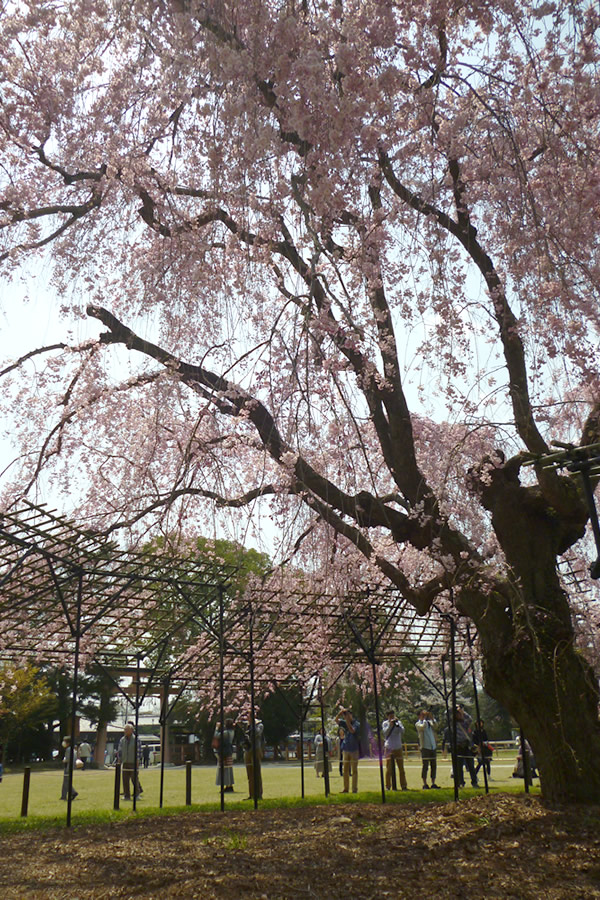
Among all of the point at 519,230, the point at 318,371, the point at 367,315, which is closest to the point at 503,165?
the point at 519,230

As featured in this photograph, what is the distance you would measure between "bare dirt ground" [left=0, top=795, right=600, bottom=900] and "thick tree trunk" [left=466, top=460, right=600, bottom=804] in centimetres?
43

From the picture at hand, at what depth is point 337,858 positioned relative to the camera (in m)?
5.19

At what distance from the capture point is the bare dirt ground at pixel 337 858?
427 cm

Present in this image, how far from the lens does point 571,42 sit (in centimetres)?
359

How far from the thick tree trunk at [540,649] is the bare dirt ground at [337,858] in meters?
0.43

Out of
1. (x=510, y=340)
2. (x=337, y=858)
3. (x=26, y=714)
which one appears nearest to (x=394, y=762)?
(x=337, y=858)

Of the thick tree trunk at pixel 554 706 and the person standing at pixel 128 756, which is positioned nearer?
the thick tree trunk at pixel 554 706

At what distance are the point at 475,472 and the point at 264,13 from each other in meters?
Answer: 4.79

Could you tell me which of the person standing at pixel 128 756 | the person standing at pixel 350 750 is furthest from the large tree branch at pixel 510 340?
the person standing at pixel 128 756

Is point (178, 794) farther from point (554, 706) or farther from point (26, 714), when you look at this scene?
point (26, 714)

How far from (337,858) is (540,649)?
271 centimetres

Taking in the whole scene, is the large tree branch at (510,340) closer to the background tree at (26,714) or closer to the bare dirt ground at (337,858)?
the bare dirt ground at (337,858)

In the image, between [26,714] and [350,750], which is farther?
[26,714]

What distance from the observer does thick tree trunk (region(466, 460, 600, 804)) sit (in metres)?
6.36
